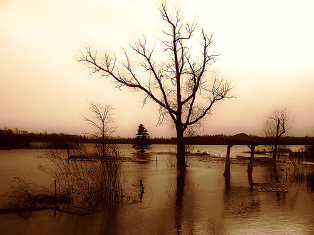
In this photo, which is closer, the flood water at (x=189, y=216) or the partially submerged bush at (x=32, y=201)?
the flood water at (x=189, y=216)

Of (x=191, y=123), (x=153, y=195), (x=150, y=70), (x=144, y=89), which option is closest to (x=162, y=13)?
(x=150, y=70)

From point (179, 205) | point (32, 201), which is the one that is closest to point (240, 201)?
point (179, 205)

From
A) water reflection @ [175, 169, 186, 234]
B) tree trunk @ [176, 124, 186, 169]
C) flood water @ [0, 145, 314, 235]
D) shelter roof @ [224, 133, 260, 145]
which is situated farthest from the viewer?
tree trunk @ [176, 124, 186, 169]

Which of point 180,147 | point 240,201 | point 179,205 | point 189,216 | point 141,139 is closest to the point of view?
point 189,216

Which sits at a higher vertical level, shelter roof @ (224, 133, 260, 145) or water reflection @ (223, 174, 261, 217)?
shelter roof @ (224, 133, 260, 145)

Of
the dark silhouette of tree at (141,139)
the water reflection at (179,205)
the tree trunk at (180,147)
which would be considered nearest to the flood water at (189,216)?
the water reflection at (179,205)

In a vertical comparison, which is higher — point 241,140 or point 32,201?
point 241,140

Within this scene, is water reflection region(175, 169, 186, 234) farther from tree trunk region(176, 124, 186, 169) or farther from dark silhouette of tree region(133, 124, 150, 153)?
dark silhouette of tree region(133, 124, 150, 153)

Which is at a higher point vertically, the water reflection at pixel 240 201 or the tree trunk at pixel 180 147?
the tree trunk at pixel 180 147

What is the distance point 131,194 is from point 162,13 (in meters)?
16.5

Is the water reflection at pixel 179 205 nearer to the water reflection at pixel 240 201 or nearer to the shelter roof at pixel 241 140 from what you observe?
the water reflection at pixel 240 201

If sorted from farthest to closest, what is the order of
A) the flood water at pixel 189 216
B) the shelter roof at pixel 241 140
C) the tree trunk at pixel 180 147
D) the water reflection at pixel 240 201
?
the tree trunk at pixel 180 147 → the shelter roof at pixel 241 140 → the water reflection at pixel 240 201 → the flood water at pixel 189 216

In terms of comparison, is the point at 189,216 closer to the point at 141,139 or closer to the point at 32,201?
the point at 32,201

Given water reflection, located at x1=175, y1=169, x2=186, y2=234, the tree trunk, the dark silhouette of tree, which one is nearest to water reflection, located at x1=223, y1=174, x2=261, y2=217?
water reflection, located at x1=175, y1=169, x2=186, y2=234
